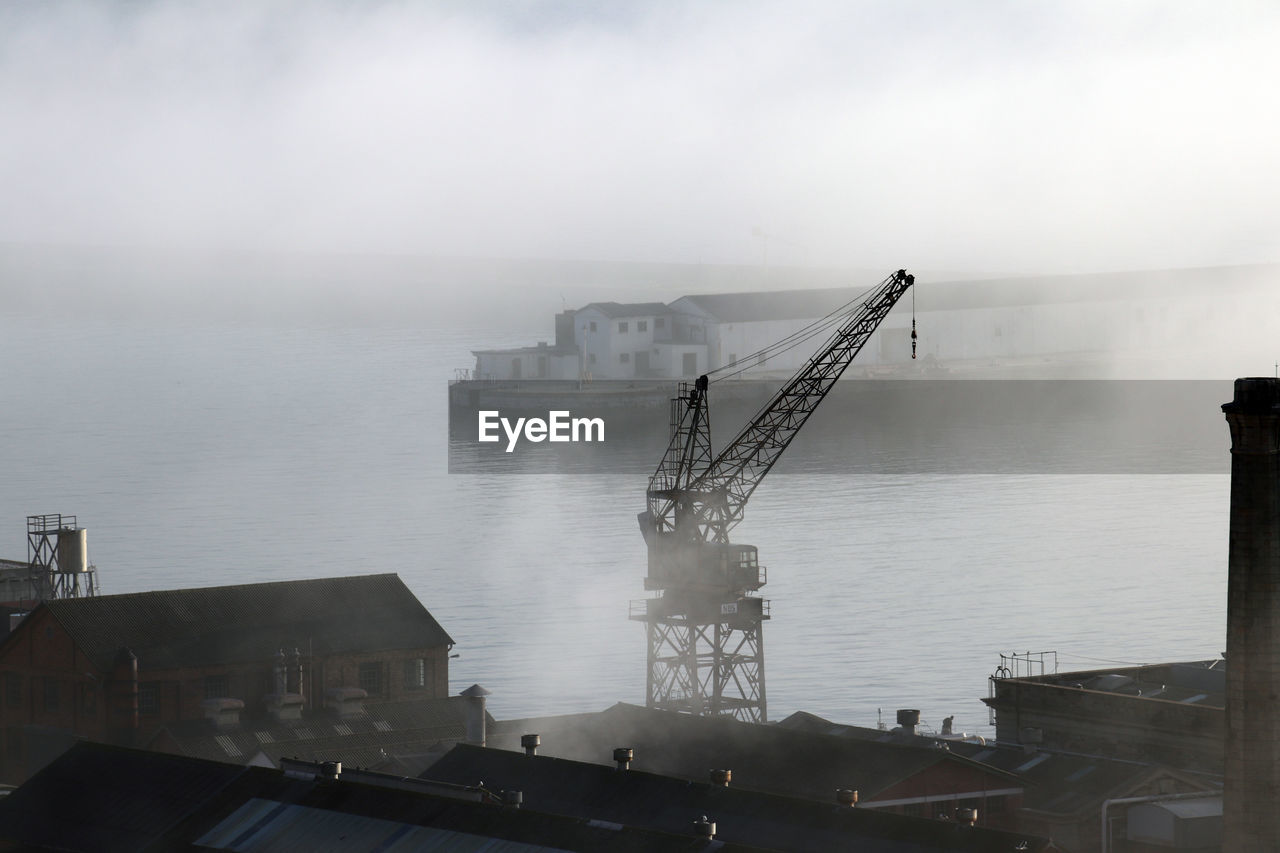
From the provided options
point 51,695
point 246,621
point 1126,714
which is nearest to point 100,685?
point 51,695

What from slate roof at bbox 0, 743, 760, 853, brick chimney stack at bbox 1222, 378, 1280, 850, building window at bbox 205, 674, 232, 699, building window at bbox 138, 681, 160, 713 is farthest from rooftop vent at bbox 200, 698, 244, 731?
brick chimney stack at bbox 1222, 378, 1280, 850

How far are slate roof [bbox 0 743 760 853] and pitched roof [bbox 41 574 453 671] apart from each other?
46.3 feet

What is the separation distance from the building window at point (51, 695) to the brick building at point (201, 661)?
0.04 metres

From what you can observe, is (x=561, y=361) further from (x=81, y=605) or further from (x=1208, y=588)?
(x=81, y=605)

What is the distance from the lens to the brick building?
42938mm

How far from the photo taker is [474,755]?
30781mm

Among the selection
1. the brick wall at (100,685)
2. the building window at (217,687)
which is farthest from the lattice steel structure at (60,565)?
the building window at (217,687)

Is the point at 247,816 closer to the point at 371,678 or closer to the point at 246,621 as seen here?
the point at 246,621

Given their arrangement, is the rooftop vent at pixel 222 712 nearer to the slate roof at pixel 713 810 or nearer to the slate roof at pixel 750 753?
the slate roof at pixel 750 753

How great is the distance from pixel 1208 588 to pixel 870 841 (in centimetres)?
5922

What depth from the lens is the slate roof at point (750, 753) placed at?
97.4 feet

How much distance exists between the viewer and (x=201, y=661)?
43.7m

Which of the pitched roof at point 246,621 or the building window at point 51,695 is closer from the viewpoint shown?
the pitched roof at point 246,621

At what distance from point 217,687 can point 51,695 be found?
12.8 ft
